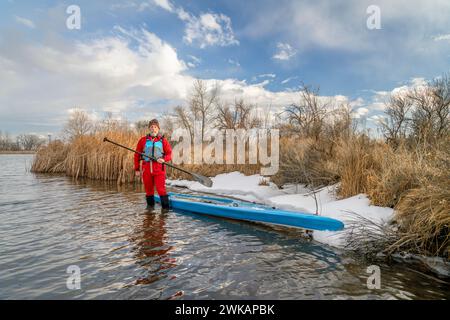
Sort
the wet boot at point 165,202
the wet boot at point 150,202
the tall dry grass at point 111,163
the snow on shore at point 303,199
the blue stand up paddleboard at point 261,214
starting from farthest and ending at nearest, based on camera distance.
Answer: the tall dry grass at point 111,163, the wet boot at point 150,202, the wet boot at point 165,202, the snow on shore at point 303,199, the blue stand up paddleboard at point 261,214

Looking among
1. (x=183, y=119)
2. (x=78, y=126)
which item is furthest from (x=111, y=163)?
(x=183, y=119)

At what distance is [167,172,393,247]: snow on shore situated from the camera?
3.83 metres

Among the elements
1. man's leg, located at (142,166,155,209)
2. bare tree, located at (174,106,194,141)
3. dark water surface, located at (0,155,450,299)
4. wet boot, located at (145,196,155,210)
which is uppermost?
bare tree, located at (174,106,194,141)

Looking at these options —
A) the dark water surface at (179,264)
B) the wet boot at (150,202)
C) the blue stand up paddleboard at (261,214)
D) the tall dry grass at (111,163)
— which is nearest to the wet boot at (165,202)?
the blue stand up paddleboard at (261,214)

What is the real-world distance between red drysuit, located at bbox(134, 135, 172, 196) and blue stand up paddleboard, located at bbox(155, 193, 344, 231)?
1.60 ft

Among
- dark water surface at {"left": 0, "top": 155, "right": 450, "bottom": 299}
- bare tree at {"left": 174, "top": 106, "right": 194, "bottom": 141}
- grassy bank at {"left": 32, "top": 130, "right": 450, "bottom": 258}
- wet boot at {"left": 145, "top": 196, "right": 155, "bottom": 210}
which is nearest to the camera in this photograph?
dark water surface at {"left": 0, "top": 155, "right": 450, "bottom": 299}

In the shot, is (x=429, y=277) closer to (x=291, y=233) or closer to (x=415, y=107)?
(x=291, y=233)

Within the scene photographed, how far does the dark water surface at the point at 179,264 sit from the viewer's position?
247 cm

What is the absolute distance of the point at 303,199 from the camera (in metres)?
5.58

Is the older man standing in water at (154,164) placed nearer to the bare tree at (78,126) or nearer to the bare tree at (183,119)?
the bare tree at (78,126)

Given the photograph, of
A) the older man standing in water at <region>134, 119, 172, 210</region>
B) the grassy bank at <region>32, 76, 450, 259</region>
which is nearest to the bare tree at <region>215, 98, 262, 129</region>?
the grassy bank at <region>32, 76, 450, 259</region>

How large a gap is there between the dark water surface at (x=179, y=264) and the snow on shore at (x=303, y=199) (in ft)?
1.99

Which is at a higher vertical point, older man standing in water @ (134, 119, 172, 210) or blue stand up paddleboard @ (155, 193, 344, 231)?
older man standing in water @ (134, 119, 172, 210)

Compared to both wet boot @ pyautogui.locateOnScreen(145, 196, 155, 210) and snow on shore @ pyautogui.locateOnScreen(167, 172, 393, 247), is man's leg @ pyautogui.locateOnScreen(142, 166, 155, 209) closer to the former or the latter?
wet boot @ pyautogui.locateOnScreen(145, 196, 155, 210)
